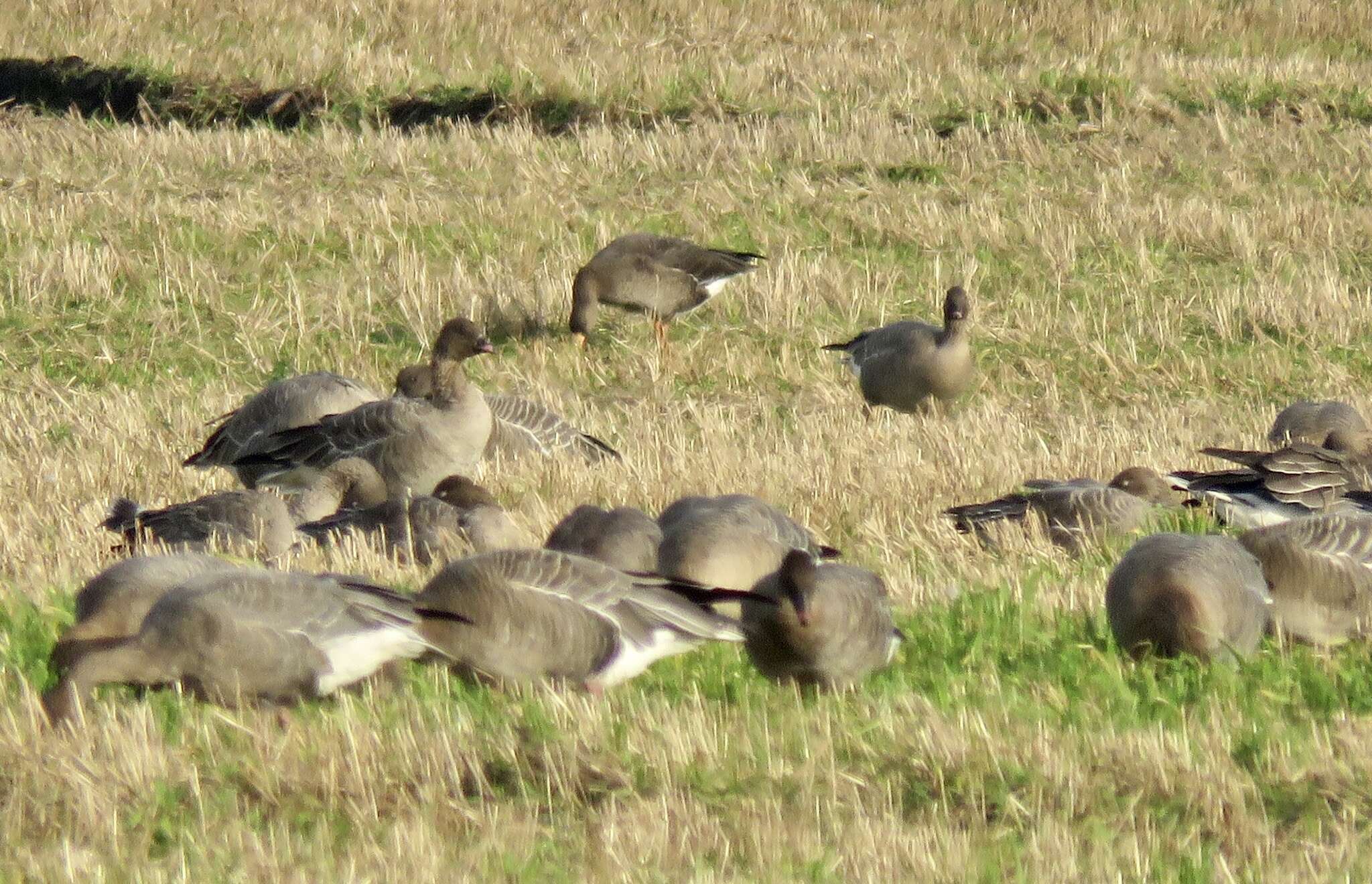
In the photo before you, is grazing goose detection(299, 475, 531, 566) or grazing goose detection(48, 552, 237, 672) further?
grazing goose detection(299, 475, 531, 566)

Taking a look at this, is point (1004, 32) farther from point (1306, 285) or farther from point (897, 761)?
point (897, 761)

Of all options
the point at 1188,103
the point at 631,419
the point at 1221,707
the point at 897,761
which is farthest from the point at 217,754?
the point at 1188,103

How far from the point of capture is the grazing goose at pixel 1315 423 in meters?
9.98

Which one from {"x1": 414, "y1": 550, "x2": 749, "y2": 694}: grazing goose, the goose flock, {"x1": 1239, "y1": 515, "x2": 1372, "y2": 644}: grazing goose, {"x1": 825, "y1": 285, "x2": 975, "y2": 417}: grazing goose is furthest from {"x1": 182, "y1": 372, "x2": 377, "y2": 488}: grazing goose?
{"x1": 1239, "y1": 515, "x2": 1372, "y2": 644}: grazing goose

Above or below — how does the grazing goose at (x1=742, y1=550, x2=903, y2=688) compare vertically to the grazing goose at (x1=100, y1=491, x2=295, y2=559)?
above

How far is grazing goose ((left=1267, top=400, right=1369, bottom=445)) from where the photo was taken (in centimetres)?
998

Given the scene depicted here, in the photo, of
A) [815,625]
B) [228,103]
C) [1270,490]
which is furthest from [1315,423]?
[228,103]

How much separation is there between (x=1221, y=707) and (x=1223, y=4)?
21944 millimetres

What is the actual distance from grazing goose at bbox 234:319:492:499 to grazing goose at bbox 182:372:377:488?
14cm

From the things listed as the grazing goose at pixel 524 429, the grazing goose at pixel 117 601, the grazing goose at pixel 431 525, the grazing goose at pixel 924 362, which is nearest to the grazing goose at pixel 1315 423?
the grazing goose at pixel 924 362

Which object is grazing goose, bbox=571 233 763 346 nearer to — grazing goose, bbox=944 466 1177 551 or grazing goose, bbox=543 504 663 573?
grazing goose, bbox=944 466 1177 551

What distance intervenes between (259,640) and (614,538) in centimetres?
180

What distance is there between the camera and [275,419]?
1070 centimetres

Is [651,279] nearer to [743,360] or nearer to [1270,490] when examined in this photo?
[743,360]
